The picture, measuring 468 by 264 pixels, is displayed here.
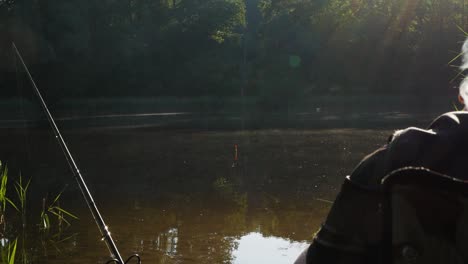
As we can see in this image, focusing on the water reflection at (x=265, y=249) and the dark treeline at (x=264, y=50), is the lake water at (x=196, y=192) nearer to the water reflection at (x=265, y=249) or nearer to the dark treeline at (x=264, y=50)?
the water reflection at (x=265, y=249)

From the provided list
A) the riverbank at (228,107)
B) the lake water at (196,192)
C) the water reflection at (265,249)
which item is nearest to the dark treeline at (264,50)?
the riverbank at (228,107)

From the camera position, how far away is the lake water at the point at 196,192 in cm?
529

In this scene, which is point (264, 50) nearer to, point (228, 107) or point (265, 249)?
point (228, 107)

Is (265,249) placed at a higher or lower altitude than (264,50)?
lower

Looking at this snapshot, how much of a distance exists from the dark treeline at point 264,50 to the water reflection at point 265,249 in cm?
2848

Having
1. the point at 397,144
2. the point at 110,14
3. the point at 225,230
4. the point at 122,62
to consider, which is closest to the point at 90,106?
the point at 122,62

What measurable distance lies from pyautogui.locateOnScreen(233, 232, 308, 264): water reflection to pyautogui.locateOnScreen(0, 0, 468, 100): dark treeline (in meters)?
28.5

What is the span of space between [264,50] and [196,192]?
29149 millimetres

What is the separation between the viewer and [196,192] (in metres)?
8.04

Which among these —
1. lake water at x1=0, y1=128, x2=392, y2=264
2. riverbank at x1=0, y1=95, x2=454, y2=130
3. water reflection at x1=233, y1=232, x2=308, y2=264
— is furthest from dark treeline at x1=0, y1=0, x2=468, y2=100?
water reflection at x1=233, y1=232, x2=308, y2=264

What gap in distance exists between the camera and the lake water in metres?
5.29

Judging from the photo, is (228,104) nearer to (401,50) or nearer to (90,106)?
(90,106)

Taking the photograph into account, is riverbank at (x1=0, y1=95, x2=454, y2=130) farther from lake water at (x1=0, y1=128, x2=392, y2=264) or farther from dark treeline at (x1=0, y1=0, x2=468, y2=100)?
lake water at (x1=0, y1=128, x2=392, y2=264)

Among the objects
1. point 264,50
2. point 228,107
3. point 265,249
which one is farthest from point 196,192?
point 264,50
